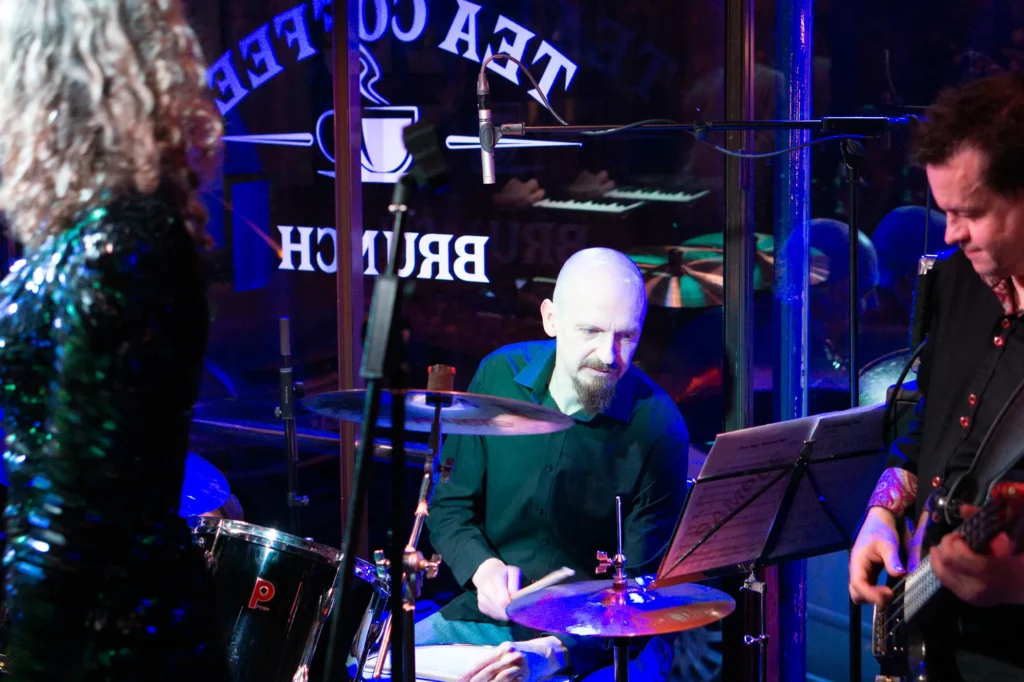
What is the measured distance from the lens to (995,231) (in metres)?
2.08

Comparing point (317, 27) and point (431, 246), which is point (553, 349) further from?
point (317, 27)

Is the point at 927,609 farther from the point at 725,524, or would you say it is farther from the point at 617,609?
the point at 617,609

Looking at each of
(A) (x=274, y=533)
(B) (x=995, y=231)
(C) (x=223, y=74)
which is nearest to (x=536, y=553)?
(A) (x=274, y=533)

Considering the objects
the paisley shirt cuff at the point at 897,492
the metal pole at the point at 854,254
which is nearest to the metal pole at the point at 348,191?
the metal pole at the point at 854,254

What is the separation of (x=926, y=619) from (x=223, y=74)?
3.70m

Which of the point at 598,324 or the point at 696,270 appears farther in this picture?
the point at 696,270

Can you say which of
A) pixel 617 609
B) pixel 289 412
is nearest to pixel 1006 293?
pixel 617 609

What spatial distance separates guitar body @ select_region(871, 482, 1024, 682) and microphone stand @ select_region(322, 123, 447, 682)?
101 cm

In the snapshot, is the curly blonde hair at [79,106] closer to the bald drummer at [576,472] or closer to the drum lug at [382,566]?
the drum lug at [382,566]

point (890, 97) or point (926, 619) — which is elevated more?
point (890, 97)

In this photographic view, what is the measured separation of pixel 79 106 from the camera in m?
1.46

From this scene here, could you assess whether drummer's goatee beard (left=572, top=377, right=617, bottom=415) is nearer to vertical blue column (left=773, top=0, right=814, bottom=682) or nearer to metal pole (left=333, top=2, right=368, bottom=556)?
vertical blue column (left=773, top=0, right=814, bottom=682)

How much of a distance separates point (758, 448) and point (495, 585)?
37.7 inches

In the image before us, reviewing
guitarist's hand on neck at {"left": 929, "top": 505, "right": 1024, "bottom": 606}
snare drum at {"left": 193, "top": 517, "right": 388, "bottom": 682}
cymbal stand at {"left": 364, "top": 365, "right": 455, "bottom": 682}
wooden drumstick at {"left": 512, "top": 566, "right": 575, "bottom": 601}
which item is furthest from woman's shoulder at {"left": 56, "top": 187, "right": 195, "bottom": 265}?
wooden drumstick at {"left": 512, "top": 566, "right": 575, "bottom": 601}
